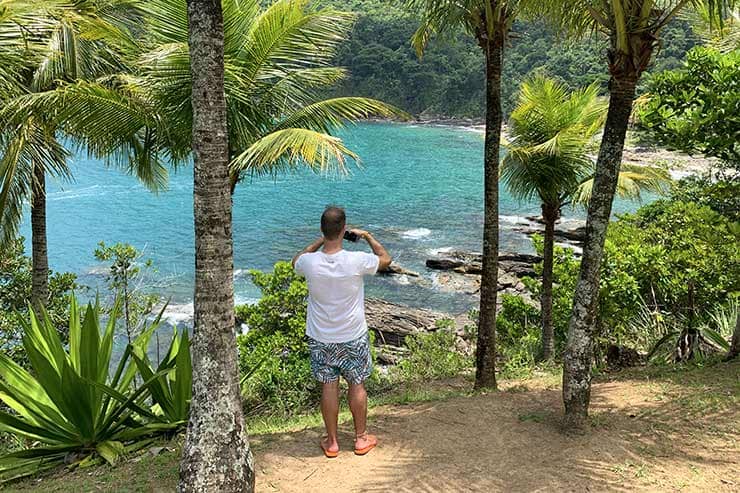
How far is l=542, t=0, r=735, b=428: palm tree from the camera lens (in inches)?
177

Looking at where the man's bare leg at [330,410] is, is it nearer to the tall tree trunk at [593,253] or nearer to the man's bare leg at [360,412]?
the man's bare leg at [360,412]

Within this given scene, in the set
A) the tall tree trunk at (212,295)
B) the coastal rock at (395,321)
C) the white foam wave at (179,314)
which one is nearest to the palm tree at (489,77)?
the tall tree trunk at (212,295)

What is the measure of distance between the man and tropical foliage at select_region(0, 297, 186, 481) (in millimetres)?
1531

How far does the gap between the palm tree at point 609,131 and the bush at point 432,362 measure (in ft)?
14.6

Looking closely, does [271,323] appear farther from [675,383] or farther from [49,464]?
[675,383]

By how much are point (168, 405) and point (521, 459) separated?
2.98 metres

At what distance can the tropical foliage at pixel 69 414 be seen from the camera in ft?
16.5

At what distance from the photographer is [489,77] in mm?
6473

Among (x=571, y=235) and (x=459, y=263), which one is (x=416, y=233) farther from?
(x=571, y=235)

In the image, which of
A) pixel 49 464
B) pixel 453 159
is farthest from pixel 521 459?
pixel 453 159

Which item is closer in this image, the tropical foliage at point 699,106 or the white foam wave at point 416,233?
the tropical foliage at point 699,106

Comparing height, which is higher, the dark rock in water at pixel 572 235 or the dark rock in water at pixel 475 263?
the dark rock in water at pixel 572 235

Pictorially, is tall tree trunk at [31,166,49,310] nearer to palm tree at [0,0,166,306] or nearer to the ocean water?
palm tree at [0,0,166,306]

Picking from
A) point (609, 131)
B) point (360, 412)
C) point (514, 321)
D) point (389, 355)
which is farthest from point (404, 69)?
point (360, 412)
